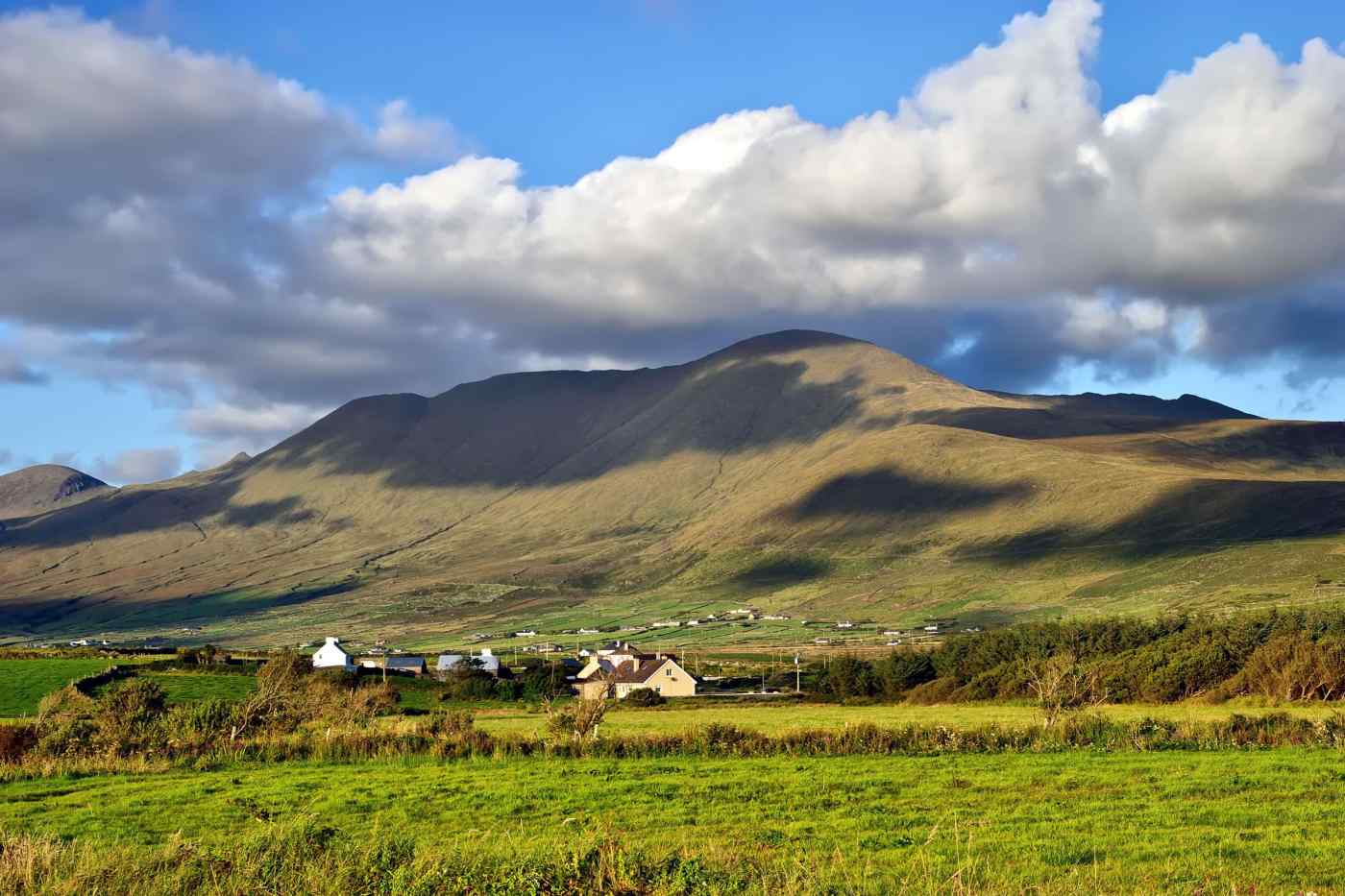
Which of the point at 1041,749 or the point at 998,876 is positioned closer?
the point at 998,876

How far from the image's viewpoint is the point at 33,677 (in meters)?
84.4

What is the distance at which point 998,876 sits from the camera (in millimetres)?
16328

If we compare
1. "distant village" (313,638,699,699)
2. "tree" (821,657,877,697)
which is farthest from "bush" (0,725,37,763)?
"tree" (821,657,877,697)

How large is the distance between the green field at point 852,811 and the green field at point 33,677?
4374 centimetres

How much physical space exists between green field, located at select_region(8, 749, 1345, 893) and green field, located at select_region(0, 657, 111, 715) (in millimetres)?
43737

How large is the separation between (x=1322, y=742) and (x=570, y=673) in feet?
315

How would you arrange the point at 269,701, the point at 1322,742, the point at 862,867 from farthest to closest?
the point at 269,701, the point at 1322,742, the point at 862,867

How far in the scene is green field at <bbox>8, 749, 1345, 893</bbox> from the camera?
1800 centimetres

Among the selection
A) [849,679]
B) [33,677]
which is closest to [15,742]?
[33,677]

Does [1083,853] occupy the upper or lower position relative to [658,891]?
lower

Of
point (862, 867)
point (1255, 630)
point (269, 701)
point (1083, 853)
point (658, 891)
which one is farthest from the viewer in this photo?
point (1255, 630)

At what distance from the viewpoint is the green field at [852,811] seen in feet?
59.1

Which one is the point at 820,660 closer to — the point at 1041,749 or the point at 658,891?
the point at 1041,749

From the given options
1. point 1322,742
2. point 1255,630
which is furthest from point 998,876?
point 1255,630
